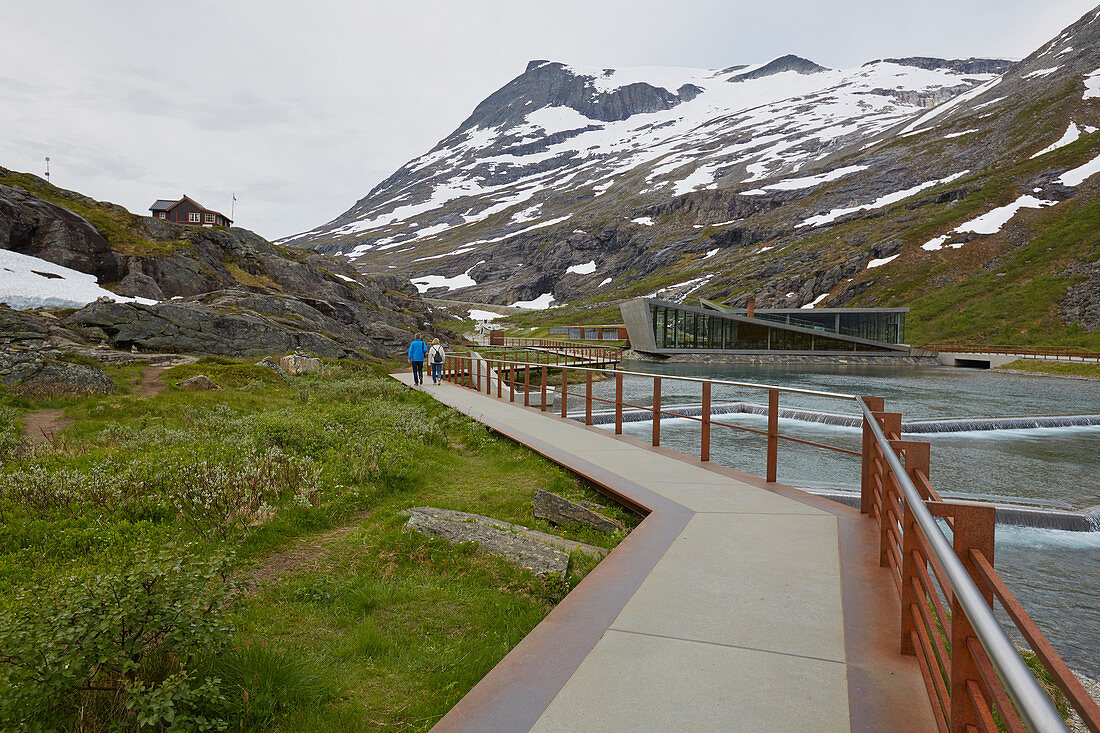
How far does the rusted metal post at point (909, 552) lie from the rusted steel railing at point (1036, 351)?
176ft

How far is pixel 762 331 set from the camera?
189 ft

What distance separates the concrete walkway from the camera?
8.73ft

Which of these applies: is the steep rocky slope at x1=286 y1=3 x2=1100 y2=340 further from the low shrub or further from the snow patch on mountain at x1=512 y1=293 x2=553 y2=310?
the low shrub

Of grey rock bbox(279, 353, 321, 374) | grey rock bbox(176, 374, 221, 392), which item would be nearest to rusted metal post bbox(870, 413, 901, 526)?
Result: grey rock bbox(176, 374, 221, 392)

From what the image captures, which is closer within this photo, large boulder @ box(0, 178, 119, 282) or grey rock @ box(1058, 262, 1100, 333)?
large boulder @ box(0, 178, 119, 282)

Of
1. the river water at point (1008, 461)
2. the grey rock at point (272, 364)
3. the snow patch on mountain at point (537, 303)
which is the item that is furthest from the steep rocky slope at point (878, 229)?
the grey rock at point (272, 364)

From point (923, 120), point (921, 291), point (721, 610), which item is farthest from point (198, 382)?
point (923, 120)

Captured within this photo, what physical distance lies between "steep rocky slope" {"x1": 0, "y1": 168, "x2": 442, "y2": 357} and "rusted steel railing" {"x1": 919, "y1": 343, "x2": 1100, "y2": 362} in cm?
4807

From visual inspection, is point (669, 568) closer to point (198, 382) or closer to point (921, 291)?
point (198, 382)

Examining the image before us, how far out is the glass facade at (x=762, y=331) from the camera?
5462cm

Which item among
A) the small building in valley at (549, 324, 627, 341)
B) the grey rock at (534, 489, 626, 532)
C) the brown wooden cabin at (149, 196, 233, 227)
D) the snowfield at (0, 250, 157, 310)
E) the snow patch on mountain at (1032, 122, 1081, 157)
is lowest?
the grey rock at (534, 489, 626, 532)

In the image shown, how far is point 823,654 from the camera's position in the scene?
10.5 ft

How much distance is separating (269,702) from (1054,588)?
864cm

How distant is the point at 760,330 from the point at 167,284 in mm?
48041
